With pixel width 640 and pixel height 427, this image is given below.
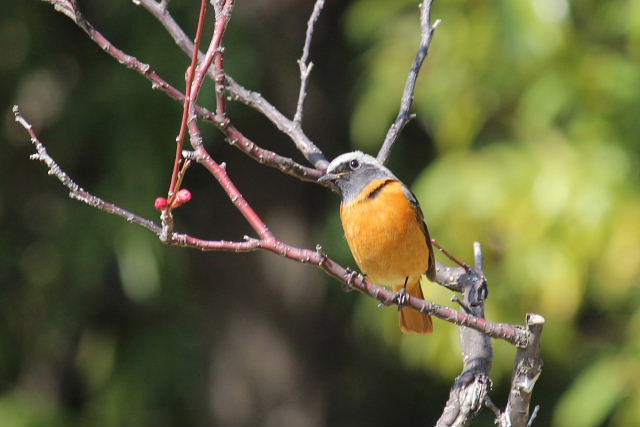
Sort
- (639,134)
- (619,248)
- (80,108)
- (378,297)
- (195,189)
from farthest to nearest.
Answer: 1. (195,189)
2. (80,108)
3. (639,134)
4. (619,248)
5. (378,297)

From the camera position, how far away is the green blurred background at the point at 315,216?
5.28 meters

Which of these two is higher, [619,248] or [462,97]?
[462,97]

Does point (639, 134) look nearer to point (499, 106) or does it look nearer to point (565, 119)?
point (565, 119)

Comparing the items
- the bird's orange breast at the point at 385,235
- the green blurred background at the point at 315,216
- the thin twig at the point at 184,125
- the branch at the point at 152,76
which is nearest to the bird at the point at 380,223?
the bird's orange breast at the point at 385,235

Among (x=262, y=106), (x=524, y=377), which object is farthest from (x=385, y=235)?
(x=524, y=377)

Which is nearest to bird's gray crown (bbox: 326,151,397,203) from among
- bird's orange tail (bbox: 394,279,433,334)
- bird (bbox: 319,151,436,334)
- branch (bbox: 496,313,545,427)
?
bird (bbox: 319,151,436,334)

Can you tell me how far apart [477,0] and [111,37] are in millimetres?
2612

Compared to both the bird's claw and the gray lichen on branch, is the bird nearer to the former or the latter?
the gray lichen on branch

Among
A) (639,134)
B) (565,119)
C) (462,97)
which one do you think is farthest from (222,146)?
(639,134)

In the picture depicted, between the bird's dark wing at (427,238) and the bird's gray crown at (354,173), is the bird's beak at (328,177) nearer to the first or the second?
the bird's gray crown at (354,173)

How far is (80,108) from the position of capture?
6520mm

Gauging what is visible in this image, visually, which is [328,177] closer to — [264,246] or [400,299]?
[400,299]

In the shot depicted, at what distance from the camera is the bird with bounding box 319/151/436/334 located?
351 cm

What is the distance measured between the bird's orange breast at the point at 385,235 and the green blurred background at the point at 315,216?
1637 mm
